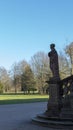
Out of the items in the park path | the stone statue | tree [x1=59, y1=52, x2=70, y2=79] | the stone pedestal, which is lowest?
the park path

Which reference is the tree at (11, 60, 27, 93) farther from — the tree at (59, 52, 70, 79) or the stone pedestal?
the stone pedestal

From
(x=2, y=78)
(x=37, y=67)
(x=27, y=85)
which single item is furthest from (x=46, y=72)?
(x=2, y=78)

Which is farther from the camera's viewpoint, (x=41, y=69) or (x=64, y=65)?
(x=41, y=69)

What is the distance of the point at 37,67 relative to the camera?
9881 centimetres

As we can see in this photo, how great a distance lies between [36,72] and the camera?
101312 millimetres

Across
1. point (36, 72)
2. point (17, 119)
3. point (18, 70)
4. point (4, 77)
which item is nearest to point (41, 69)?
point (36, 72)

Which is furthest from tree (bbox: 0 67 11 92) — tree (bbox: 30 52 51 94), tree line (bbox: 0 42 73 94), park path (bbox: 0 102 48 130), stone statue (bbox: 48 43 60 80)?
stone statue (bbox: 48 43 60 80)

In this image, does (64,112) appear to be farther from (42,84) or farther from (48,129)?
(42,84)

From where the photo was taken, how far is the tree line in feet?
275

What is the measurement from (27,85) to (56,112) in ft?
300

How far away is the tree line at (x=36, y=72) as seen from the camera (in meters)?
83.8

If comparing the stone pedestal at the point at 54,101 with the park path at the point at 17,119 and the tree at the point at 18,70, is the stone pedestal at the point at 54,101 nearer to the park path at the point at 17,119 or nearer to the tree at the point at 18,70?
the park path at the point at 17,119

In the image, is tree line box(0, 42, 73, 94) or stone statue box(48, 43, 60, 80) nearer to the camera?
stone statue box(48, 43, 60, 80)

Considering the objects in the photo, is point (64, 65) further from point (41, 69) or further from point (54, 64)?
point (54, 64)
